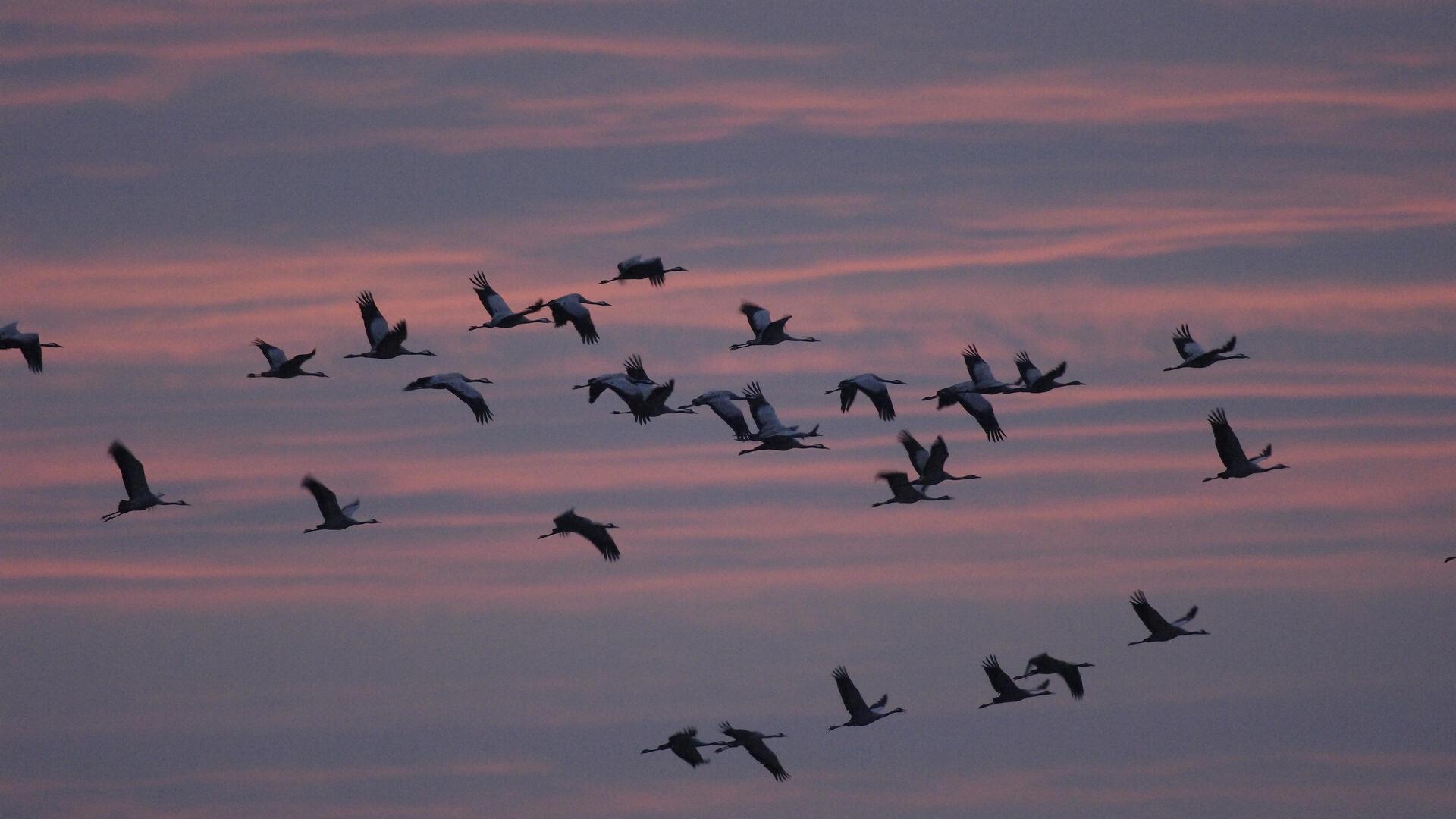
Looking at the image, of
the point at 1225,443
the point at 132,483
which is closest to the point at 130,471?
the point at 132,483

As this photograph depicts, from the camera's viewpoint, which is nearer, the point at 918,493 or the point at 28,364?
the point at 28,364

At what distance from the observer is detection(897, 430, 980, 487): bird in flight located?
2393 inches

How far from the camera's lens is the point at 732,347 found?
59.3 meters

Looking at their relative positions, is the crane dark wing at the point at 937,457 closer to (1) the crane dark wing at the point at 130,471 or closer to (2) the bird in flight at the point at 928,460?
(2) the bird in flight at the point at 928,460

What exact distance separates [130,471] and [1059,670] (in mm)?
18534

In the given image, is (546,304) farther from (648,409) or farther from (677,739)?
(677,739)

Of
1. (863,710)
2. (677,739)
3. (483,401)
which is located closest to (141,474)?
(483,401)

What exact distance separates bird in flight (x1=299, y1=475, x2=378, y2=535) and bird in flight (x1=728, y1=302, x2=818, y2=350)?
346 inches

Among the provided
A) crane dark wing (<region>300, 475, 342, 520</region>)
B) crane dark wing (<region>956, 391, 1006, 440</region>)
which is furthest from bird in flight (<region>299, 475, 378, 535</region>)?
crane dark wing (<region>956, 391, 1006, 440</region>)

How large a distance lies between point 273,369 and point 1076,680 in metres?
17.7

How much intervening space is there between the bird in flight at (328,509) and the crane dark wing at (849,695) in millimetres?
10547

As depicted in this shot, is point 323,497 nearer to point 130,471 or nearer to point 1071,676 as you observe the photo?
point 130,471

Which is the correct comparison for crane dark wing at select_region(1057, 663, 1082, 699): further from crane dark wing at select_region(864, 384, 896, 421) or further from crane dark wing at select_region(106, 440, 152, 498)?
crane dark wing at select_region(106, 440, 152, 498)

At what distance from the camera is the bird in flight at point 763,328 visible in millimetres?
59469
